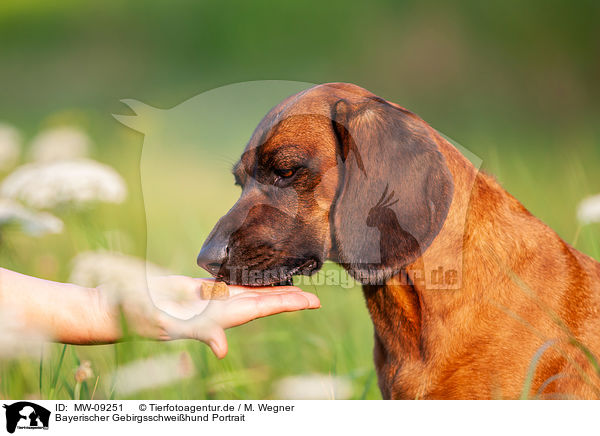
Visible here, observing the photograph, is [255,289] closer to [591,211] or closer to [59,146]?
[591,211]

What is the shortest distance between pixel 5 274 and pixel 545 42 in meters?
3.75

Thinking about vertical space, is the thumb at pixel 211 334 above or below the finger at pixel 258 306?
below

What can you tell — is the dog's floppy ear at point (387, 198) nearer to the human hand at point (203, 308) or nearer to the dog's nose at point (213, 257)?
the human hand at point (203, 308)

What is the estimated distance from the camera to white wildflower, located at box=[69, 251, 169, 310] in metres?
2.17

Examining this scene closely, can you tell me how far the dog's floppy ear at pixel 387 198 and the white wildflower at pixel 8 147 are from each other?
7.77ft

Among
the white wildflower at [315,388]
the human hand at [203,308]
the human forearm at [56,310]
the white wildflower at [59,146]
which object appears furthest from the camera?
the white wildflower at [59,146]

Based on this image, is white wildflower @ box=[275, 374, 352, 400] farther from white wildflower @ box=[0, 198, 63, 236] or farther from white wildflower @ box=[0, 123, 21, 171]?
white wildflower @ box=[0, 123, 21, 171]

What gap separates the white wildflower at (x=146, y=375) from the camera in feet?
7.72

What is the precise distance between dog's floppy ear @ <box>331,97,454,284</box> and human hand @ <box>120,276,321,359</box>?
280mm

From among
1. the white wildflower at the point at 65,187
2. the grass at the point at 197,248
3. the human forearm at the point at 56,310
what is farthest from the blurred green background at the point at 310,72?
the human forearm at the point at 56,310
